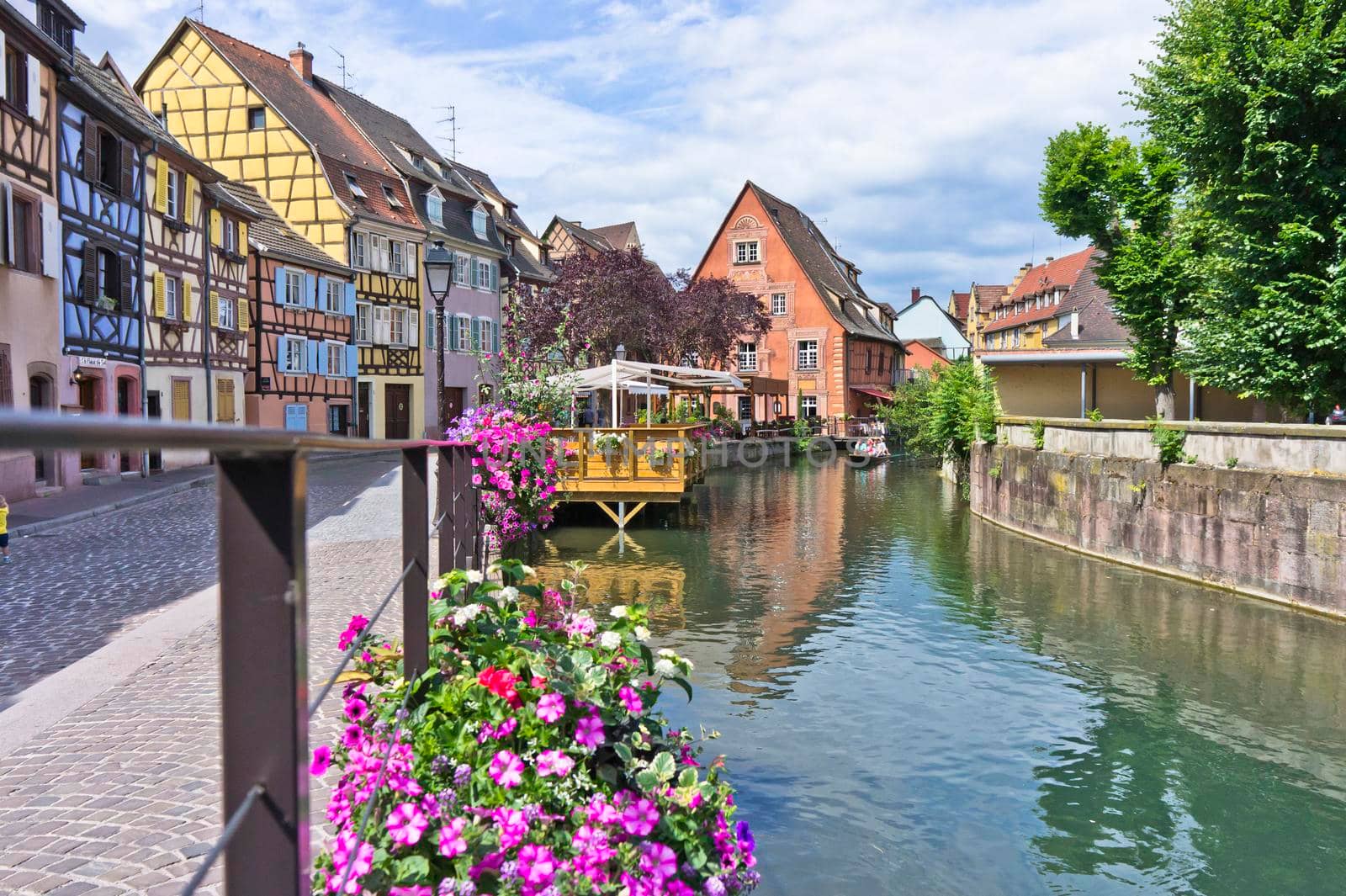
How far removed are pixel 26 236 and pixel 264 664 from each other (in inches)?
825

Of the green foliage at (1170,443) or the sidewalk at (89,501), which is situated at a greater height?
the green foliage at (1170,443)

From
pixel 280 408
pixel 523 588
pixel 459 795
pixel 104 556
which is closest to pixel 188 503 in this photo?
pixel 104 556

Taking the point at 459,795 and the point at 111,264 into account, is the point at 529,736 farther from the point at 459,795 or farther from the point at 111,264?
the point at 111,264

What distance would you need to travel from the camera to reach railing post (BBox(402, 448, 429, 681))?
3.30 m

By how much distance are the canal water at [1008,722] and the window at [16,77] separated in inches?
471

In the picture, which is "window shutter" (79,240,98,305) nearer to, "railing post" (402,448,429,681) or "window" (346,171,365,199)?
"window" (346,171,365,199)

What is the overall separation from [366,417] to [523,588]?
116 feet

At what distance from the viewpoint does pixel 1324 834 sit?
683 centimetres

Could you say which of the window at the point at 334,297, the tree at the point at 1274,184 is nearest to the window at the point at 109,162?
the window at the point at 334,297

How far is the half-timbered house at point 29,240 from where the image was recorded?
17.7m

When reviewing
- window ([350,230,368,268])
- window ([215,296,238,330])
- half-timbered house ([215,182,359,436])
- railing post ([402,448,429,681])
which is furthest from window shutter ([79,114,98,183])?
railing post ([402,448,429,681])

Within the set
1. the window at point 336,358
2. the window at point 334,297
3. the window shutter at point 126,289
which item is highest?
the window at point 334,297

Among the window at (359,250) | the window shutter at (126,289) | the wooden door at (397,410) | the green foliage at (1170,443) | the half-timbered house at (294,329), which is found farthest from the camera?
the wooden door at (397,410)

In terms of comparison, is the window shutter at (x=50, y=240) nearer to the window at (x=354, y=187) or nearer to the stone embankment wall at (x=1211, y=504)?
the window at (x=354, y=187)
